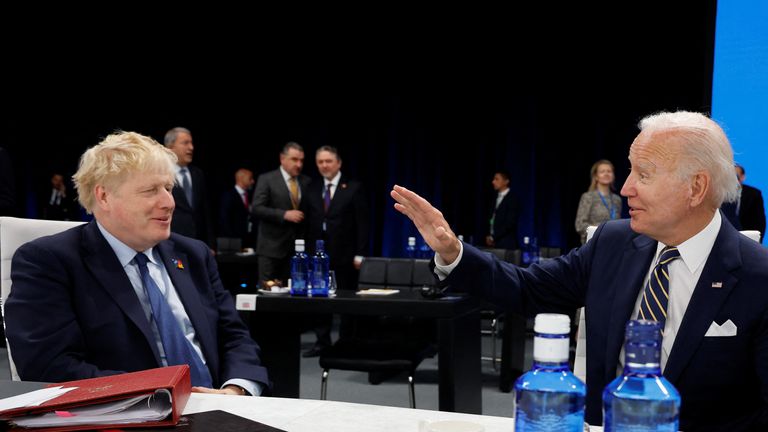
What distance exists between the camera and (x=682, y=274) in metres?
1.66

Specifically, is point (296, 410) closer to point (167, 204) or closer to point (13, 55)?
point (167, 204)

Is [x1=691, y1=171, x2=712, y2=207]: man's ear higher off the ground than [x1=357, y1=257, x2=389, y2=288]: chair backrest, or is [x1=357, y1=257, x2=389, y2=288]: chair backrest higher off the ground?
[x1=691, y1=171, x2=712, y2=207]: man's ear

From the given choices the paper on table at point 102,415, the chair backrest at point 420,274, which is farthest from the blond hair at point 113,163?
the chair backrest at point 420,274

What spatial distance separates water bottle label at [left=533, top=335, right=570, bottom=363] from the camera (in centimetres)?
90

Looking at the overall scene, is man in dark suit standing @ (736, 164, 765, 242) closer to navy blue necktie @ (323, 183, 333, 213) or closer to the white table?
navy blue necktie @ (323, 183, 333, 213)

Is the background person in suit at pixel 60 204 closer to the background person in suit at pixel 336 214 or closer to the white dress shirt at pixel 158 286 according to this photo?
the background person in suit at pixel 336 214

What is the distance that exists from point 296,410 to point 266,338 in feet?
8.37

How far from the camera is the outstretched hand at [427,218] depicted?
5.41 ft

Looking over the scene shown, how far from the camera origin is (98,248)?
6.41 feet

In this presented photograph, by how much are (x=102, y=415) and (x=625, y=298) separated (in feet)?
3.48

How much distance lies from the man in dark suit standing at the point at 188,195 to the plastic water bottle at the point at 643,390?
4.57 meters

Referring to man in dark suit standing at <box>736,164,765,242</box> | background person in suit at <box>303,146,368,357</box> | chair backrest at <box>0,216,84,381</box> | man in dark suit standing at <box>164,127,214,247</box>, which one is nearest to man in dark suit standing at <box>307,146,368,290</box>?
background person in suit at <box>303,146,368,357</box>

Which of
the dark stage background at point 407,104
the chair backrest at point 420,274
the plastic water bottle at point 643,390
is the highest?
the dark stage background at point 407,104

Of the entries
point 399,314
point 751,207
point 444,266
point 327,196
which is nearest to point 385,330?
point 399,314
